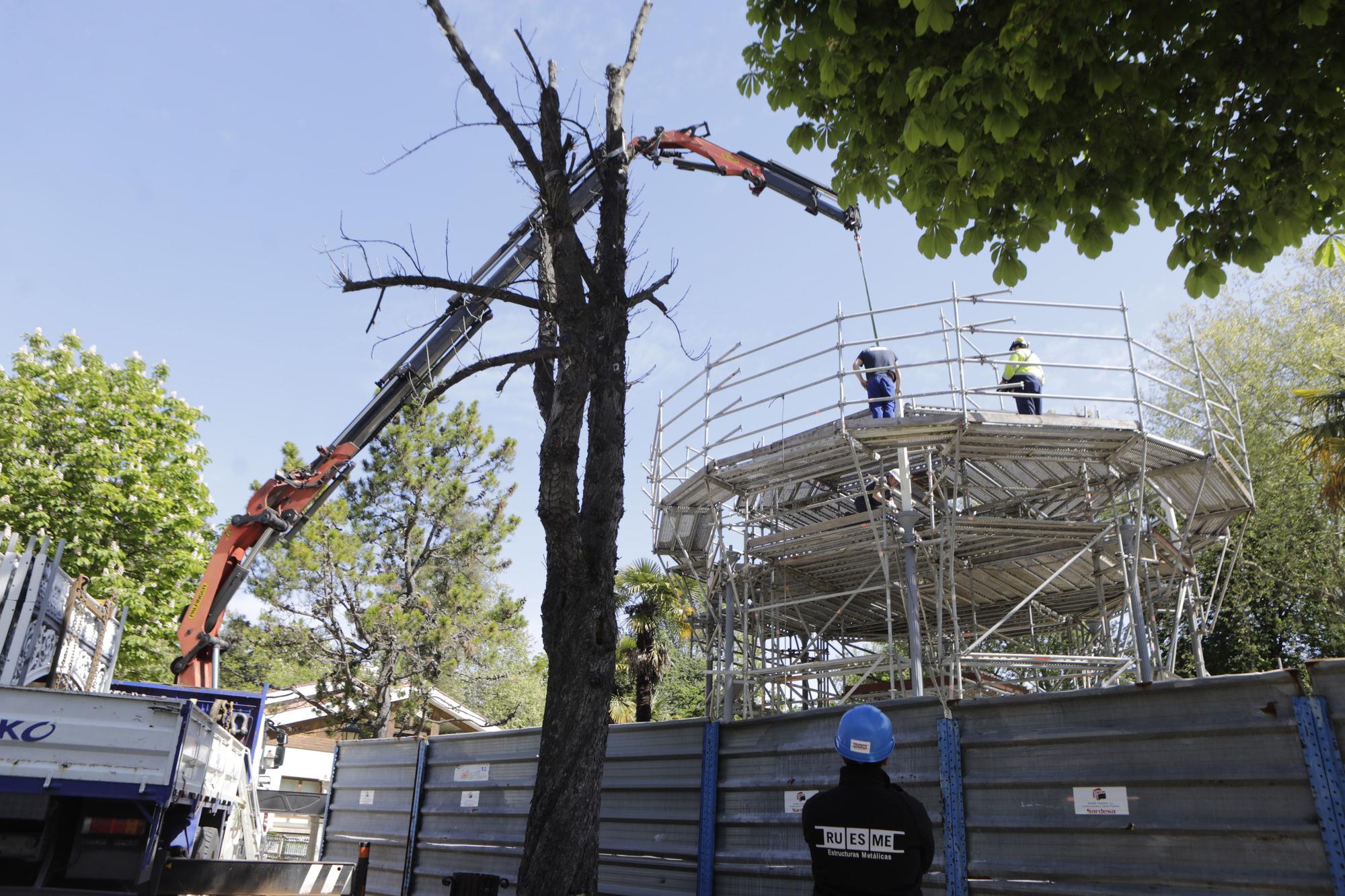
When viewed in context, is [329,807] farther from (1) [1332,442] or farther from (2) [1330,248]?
(1) [1332,442]

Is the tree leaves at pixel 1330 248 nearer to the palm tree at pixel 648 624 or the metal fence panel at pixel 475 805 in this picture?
the metal fence panel at pixel 475 805

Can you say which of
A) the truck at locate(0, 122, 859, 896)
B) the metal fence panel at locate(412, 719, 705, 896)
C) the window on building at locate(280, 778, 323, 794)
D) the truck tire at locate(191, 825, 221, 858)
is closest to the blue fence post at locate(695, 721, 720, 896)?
the metal fence panel at locate(412, 719, 705, 896)

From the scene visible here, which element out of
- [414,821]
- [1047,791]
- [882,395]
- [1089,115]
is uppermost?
[882,395]

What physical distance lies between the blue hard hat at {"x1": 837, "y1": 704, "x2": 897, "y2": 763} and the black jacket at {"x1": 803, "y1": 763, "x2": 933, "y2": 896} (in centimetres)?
12

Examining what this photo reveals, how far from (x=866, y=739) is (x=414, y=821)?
7.32 m

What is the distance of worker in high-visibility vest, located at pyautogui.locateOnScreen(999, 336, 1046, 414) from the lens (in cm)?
1149

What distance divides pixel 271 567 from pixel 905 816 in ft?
78.0

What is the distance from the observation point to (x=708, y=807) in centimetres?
695

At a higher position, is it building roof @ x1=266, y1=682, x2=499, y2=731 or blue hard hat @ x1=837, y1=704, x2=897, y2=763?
building roof @ x1=266, y1=682, x2=499, y2=731

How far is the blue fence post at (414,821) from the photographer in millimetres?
9633

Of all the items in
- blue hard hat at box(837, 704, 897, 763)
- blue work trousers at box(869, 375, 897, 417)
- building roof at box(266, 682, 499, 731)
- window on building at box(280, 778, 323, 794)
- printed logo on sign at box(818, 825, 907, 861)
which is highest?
blue work trousers at box(869, 375, 897, 417)

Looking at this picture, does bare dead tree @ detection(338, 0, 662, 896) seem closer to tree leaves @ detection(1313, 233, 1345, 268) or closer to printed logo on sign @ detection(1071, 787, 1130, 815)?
printed logo on sign @ detection(1071, 787, 1130, 815)

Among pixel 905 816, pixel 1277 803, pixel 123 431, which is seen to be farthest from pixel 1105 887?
pixel 123 431

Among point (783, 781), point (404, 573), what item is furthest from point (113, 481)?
point (783, 781)
